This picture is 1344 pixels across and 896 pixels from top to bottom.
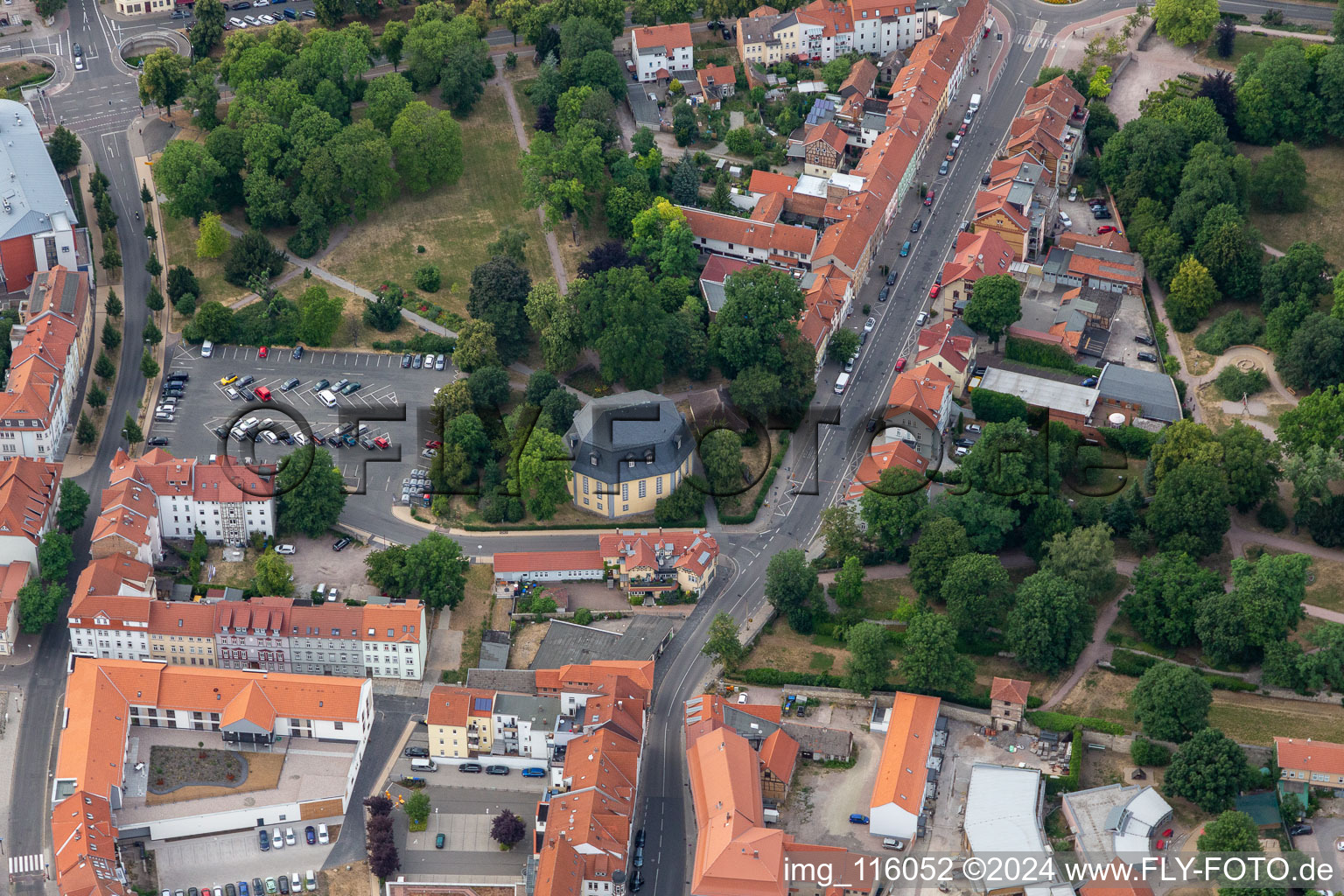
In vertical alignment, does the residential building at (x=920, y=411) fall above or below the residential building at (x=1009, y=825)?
above

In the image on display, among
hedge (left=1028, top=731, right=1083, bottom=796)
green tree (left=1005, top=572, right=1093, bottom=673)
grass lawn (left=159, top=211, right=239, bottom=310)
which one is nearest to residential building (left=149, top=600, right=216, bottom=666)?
grass lawn (left=159, top=211, right=239, bottom=310)

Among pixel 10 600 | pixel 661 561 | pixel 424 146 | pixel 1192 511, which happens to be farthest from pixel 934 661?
pixel 424 146

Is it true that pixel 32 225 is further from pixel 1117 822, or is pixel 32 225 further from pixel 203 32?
pixel 1117 822

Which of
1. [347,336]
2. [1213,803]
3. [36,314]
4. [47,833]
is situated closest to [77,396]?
[36,314]

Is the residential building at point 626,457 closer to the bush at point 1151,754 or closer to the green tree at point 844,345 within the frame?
the green tree at point 844,345

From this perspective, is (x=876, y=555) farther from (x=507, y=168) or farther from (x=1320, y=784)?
(x=507, y=168)

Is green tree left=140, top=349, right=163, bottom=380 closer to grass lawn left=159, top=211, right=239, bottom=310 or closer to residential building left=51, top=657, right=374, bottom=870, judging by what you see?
grass lawn left=159, top=211, right=239, bottom=310

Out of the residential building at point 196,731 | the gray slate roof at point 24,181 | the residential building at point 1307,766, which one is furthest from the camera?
the gray slate roof at point 24,181

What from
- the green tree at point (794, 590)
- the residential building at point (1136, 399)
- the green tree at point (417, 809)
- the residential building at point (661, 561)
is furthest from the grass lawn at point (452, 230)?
the green tree at point (417, 809)
